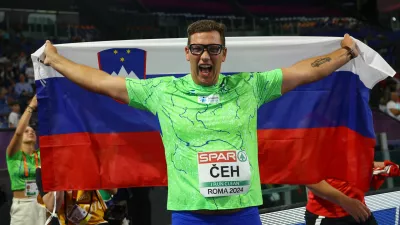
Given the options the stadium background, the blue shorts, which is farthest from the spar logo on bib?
the stadium background

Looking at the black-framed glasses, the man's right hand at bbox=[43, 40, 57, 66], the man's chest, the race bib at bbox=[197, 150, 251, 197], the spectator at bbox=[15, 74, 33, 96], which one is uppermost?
the spectator at bbox=[15, 74, 33, 96]

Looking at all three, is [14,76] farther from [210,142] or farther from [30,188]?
[210,142]

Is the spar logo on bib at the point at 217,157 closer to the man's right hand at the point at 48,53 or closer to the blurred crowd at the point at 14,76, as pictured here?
the man's right hand at the point at 48,53

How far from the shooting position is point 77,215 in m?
6.97

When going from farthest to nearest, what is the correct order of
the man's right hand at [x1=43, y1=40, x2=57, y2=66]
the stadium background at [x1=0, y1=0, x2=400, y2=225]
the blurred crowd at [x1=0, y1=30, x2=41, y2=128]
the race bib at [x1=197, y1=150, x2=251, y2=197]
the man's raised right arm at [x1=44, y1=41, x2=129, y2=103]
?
the stadium background at [x1=0, y1=0, x2=400, y2=225] → the blurred crowd at [x1=0, y1=30, x2=41, y2=128] → the man's right hand at [x1=43, y1=40, x2=57, y2=66] → the man's raised right arm at [x1=44, y1=41, x2=129, y2=103] → the race bib at [x1=197, y1=150, x2=251, y2=197]

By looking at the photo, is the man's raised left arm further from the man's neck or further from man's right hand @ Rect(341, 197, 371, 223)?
the man's neck

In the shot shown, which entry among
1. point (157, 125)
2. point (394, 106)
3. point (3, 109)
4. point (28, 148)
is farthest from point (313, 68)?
point (3, 109)

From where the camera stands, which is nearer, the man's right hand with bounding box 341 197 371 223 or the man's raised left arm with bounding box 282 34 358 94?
the man's raised left arm with bounding box 282 34 358 94

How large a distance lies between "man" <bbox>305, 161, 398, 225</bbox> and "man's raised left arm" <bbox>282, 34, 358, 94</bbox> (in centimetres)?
108

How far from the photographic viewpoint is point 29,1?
18.7 m

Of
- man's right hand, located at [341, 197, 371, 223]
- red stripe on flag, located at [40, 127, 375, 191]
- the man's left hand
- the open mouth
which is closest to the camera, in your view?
the open mouth

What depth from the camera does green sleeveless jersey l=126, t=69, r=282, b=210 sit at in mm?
3797

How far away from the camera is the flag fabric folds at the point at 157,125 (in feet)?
17.5

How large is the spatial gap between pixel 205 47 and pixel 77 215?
3528 millimetres
